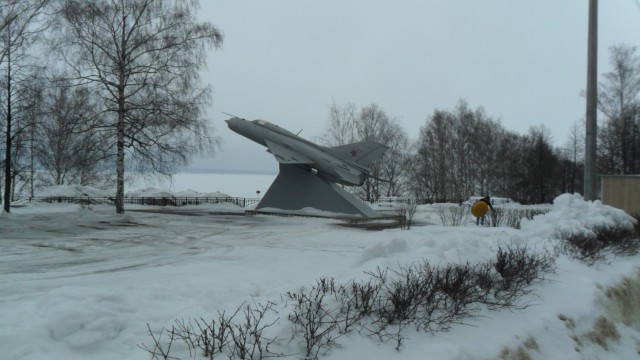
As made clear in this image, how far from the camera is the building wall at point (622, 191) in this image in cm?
1683

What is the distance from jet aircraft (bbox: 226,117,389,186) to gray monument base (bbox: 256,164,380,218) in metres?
0.50

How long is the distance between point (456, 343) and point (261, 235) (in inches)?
383

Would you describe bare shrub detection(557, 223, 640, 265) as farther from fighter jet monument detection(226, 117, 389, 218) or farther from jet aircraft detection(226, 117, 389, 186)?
jet aircraft detection(226, 117, 389, 186)

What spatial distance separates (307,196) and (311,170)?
1362 mm

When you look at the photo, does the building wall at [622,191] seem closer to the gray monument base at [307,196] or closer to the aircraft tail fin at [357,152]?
the gray monument base at [307,196]

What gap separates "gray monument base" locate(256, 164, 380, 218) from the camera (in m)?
21.3

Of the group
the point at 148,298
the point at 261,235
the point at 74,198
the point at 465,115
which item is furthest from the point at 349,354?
the point at 465,115

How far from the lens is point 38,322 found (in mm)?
3676

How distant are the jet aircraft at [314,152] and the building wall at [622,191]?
33.4 feet

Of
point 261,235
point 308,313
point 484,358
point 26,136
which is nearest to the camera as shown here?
point 308,313

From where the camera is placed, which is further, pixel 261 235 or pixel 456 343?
pixel 261 235

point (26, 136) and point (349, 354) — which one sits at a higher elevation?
point (26, 136)

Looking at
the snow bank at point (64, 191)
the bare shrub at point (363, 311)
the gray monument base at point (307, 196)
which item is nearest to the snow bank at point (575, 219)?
the bare shrub at point (363, 311)

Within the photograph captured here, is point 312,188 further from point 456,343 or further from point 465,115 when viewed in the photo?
point 465,115
